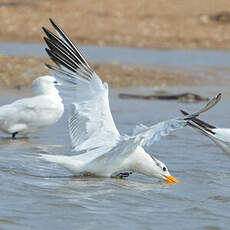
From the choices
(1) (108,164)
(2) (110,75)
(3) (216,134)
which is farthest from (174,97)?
Result: (1) (108,164)

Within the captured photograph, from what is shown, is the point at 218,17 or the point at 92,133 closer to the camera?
the point at 92,133

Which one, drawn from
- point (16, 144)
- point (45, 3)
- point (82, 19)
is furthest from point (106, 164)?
point (45, 3)

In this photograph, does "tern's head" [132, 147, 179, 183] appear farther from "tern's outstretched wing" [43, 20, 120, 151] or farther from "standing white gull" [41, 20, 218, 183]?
"tern's outstretched wing" [43, 20, 120, 151]

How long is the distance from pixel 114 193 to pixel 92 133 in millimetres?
861

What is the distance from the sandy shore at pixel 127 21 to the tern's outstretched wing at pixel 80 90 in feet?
48.8

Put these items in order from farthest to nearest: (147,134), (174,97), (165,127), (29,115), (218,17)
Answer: (218,17), (174,97), (29,115), (147,134), (165,127)

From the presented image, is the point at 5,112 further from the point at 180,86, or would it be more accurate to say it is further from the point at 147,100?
the point at 180,86

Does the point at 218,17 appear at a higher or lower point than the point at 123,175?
higher

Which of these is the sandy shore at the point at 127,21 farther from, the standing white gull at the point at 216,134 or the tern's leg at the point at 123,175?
the tern's leg at the point at 123,175

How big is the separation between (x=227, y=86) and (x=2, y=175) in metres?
8.77

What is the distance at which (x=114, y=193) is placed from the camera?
23.4ft

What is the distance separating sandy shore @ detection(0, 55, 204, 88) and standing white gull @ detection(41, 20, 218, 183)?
6149 mm

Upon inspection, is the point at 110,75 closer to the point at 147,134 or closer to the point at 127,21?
the point at 147,134

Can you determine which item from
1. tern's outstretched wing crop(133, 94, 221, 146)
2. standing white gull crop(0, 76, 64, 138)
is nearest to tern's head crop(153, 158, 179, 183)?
tern's outstretched wing crop(133, 94, 221, 146)
